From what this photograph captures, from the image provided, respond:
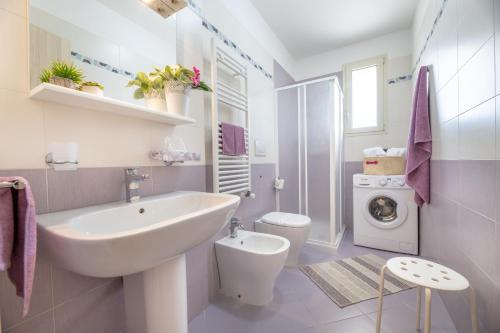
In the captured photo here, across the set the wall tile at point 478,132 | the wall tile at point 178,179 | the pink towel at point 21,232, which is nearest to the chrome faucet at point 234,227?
the wall tile at point 178,179

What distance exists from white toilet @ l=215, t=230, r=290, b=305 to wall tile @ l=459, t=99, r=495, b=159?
1121 mm

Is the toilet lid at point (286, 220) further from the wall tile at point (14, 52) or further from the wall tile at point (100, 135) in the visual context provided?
the wall tile at point (14, 52)

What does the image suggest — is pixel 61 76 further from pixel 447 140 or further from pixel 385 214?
pixel 385 214

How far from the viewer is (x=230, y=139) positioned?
1.66m

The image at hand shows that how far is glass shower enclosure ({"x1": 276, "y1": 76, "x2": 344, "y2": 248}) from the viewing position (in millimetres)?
2342

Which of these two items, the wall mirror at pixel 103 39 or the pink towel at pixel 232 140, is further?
the pink towel at pixel 232 140

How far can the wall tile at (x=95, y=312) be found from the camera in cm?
81

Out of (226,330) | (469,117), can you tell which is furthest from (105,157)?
(469,117)

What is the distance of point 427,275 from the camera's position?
3.15 ft

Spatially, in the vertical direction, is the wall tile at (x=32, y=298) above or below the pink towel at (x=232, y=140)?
below

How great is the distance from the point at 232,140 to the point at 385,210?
79.7 inches

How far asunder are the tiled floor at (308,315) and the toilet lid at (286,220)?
0.51 meters

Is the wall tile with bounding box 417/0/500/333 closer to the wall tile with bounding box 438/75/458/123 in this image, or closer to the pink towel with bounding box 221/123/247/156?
the wall tile with bounding box 438/75/458/123

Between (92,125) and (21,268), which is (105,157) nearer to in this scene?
(92,125)
